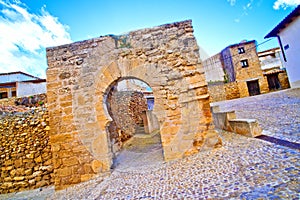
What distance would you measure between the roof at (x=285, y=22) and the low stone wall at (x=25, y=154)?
46.5 ft

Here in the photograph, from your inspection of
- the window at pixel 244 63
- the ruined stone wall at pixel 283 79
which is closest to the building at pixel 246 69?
the window at pixel 244 63

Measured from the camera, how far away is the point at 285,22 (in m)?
10.7

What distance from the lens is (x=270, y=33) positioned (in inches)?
483

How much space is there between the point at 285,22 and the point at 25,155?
1589 centimetres

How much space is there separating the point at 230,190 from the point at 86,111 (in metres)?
3.29

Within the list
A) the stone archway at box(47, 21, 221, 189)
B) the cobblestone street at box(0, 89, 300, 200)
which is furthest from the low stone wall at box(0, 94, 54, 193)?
the cobblestone street at box(0, 89, 300, 200)

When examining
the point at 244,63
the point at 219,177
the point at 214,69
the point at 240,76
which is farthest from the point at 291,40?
the point at 219,177

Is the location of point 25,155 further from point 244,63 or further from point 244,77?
point 244,63

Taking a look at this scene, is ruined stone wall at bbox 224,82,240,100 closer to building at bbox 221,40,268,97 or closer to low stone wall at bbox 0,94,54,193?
building at bbox 221,40,268,97

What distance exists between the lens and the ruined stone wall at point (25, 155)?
16.7ft

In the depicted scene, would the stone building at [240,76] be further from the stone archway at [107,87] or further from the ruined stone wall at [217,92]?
the stone archway at [107,87]

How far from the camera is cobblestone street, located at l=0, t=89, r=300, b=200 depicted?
6.49 feet

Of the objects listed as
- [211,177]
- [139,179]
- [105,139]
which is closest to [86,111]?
[105,139]

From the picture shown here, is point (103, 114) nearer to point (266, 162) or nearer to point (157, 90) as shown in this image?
point (157, 90)
